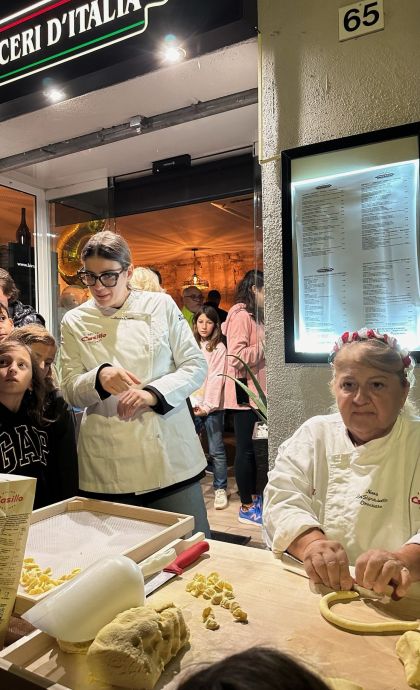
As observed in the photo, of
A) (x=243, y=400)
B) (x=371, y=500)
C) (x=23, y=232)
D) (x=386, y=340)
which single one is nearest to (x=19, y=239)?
(x=23, y=232)

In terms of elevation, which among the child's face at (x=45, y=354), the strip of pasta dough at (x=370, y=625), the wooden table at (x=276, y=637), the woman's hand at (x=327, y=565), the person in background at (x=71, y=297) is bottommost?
the wooden table at (x=276, y=637)

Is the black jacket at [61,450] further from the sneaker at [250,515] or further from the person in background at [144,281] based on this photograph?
the sneaker at [250,515]

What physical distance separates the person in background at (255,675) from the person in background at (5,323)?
205cm

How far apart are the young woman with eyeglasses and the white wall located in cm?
36

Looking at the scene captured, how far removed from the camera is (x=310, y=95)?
1.61 meters

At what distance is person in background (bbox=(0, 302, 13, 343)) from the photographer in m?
2.26

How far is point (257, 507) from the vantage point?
325 cm

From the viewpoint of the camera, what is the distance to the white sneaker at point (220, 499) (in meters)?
3.64

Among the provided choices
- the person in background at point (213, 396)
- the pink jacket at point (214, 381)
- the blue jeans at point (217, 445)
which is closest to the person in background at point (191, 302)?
the person in background at point (213, 396)

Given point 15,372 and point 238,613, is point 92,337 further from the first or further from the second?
point 238,613

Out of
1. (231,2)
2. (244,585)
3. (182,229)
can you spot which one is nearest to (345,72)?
(231,2)

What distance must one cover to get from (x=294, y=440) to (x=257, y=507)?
207cm

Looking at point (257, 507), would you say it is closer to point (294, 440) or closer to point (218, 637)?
point (294, 440)

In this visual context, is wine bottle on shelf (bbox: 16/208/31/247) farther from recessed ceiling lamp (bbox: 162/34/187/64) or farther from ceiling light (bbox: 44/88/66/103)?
recessed ceiling lamp (bbox: 162/34/187/64)
